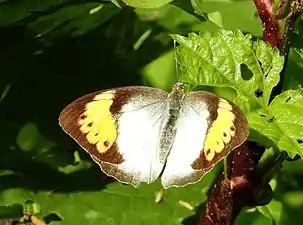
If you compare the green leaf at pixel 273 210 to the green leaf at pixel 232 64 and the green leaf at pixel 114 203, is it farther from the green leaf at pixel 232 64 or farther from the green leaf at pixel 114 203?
the green leaf at pixel 232 64

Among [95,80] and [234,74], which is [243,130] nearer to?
[234,74]

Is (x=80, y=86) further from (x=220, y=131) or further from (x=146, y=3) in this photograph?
(x=220, y=131)

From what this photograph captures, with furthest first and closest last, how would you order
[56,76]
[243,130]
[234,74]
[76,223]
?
1. [56,76]
2. [76,223]
3. [234,74]
4. [243,130]

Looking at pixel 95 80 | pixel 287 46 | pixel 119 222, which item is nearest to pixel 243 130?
pixel 287 46

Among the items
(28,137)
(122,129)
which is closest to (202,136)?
(122,129)

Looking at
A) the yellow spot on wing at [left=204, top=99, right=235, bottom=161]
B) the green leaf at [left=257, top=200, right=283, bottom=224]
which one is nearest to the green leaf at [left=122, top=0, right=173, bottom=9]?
the yellow spot on wing at [left=204, top=99, right=235, bottom=161]

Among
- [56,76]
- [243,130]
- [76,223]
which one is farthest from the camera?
[56,76]

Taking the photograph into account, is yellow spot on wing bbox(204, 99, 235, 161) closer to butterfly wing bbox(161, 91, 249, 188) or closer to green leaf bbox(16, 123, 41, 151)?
butterfly wing bbox(161, 91, 249, 188)
